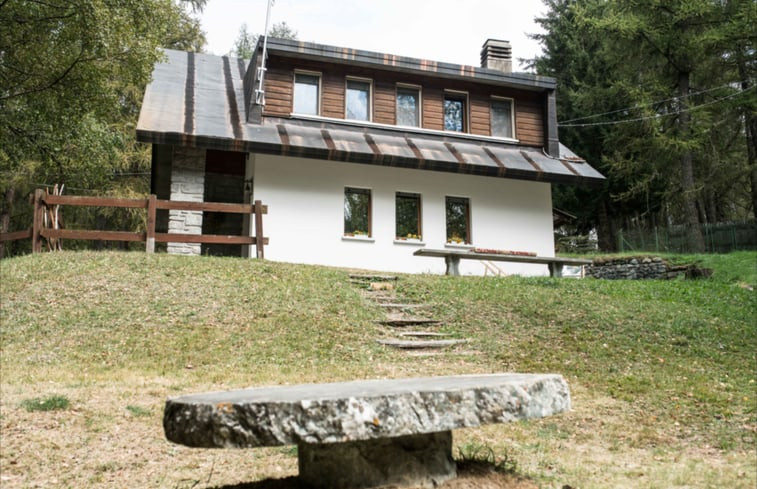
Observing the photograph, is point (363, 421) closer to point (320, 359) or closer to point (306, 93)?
point (320, 359)

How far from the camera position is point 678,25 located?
21.4 m

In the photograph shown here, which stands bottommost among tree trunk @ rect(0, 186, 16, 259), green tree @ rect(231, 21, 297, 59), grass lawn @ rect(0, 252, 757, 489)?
grass lawn @ rect(0, 252, 757, 489)

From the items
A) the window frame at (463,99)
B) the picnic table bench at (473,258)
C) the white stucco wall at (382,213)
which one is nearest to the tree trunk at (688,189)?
the white stucco wall at (382,213)

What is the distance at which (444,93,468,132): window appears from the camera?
17.8 meters

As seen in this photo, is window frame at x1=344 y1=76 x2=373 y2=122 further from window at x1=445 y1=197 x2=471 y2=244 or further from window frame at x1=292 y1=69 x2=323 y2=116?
window at x1=445 y1=197 x2=471 y2=244

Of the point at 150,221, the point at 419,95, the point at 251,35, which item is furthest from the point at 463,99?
the point at 251,35

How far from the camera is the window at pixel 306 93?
16.4 m

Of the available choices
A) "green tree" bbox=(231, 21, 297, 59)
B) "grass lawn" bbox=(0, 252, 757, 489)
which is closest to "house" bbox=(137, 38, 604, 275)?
"grass lawn" bbox=(0, 252, 757, 489)

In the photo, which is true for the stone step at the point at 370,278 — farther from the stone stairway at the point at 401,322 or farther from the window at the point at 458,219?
the window at the point at 458,219

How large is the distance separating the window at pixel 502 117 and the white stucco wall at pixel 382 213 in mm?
1816

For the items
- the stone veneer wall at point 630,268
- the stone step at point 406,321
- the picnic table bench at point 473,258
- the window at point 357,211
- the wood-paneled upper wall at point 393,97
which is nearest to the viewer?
the stone step at point 406,321

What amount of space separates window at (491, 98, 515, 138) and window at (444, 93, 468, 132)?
941 mm

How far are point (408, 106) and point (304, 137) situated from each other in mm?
3834

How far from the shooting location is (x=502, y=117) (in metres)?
18.3
